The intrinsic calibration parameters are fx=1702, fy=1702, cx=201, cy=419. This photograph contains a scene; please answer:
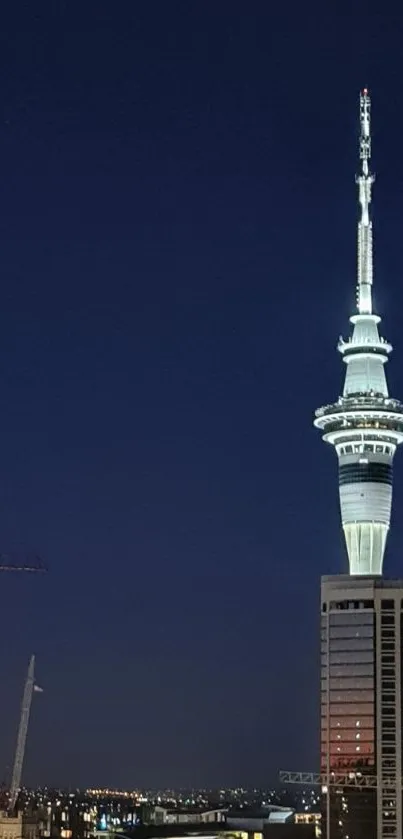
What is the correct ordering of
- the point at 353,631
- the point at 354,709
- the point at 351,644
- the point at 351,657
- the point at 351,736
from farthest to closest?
1. the point at 353,631
2. the point at 351,644
3. the point at 351,657
4. the point at 354,709
5. the point at 351,736

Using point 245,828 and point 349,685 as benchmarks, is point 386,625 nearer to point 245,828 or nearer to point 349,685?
point 349,685

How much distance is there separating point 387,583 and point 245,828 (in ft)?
112

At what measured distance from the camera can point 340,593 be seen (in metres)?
182

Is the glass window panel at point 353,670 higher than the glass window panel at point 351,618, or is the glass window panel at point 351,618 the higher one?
the glass window panel at point 351,618

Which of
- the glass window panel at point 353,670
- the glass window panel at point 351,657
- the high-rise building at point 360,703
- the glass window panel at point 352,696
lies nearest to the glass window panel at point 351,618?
the high-rise building at point 360,703

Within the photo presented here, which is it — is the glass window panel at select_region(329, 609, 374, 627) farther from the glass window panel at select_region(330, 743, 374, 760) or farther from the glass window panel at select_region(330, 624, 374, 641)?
the glass window panel at select_region(330, 743, 374, 760)

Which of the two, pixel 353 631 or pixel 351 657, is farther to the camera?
pixel 353 631

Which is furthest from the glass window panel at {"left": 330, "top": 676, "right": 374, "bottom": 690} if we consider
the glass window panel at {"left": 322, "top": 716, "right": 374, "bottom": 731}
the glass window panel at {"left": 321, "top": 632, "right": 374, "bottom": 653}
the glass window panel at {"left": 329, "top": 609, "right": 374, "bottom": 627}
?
the glass window panel at {"left": 329, "top": 609, "right": 374, "bottom": 627}

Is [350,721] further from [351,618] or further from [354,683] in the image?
[351,618]

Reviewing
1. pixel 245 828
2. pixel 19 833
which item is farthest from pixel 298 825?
pixel 19 833

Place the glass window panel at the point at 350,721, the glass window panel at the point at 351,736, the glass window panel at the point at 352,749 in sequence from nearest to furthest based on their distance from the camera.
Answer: the glass window panel at the point at 352,749
the glass window panel at the point at 351,736
the glass window panel at the point at 350,721

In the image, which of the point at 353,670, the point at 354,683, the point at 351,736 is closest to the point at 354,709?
the point at 354,683

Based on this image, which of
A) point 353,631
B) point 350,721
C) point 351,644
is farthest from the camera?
point 353,631

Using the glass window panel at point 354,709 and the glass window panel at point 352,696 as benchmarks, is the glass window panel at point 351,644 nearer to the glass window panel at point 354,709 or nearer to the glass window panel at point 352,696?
→ the glass window panel at point 352,696
